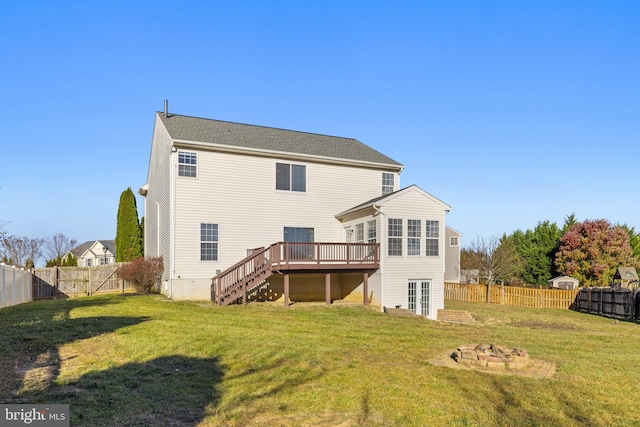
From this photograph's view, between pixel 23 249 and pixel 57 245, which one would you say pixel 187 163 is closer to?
pixel 23 249

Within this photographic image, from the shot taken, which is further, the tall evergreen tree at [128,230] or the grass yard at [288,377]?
the tall evergreen tree at [128,230]

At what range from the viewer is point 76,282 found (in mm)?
23969

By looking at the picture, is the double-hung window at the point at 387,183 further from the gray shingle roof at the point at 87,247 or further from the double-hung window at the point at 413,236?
the gray shingle roof at the point at 87,247

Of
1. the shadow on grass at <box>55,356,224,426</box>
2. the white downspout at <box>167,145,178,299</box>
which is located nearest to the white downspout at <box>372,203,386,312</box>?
the white downspout at <box>167,145,178,299</box>

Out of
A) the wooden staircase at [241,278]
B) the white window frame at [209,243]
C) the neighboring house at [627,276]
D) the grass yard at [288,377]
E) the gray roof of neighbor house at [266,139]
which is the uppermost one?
the gray roof of neighbor house at [266,139]

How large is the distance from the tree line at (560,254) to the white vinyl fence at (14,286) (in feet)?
92.3

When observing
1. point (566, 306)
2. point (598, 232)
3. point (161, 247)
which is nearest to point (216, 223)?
point (161, 247)

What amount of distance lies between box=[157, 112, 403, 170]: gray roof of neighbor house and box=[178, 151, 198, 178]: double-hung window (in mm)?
652

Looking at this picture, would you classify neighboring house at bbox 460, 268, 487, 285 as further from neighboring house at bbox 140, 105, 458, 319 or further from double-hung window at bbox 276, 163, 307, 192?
double-hung window at bbox 276, 163, 307, 192

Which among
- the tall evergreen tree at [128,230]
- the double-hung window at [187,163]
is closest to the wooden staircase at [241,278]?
the double-hung window at [187,163]

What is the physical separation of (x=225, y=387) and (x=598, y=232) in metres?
36.6

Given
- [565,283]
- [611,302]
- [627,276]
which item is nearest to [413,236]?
[611,302]

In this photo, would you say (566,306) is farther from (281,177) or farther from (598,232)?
(281,177)

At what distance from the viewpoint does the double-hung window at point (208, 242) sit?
19562 mm
